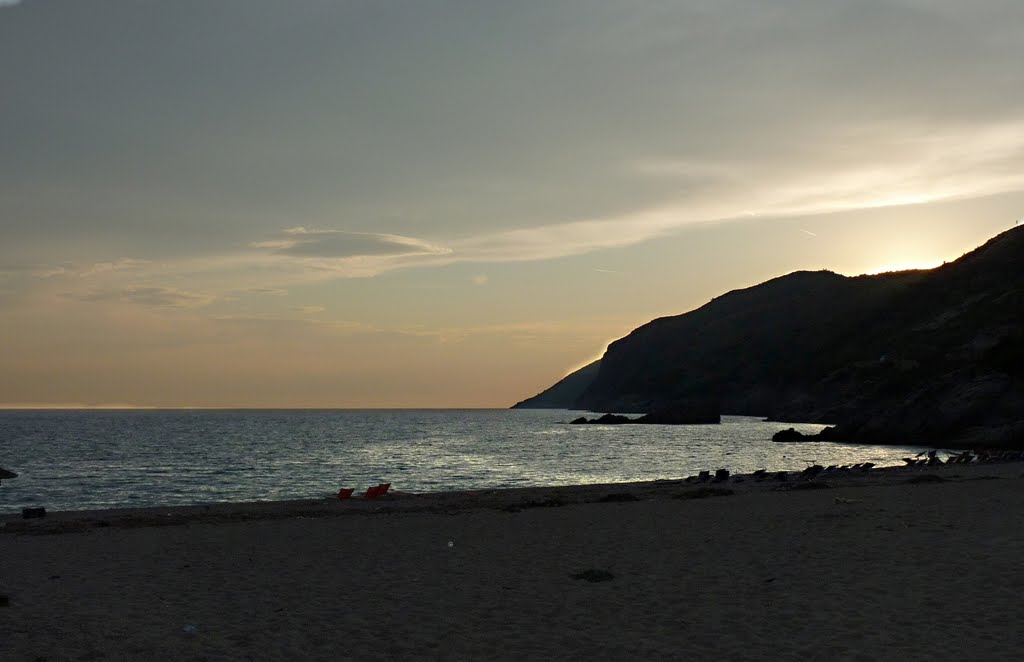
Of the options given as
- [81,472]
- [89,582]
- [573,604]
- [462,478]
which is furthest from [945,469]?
[81,472]

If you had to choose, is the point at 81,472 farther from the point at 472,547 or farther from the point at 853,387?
the point at 853,387

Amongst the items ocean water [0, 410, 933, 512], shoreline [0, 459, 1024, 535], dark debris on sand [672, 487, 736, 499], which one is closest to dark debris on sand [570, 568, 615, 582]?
shoreline [0, 459, 1024, 535]

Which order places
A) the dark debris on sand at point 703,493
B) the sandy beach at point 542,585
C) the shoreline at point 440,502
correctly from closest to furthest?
the sandy beach at point 542,585 → the shoreline at point 440,502 → the dark debris on sand at point 703,493

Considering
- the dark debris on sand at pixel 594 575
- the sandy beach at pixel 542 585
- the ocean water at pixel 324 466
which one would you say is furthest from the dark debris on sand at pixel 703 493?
the dark debris on sand at pixel 594 575

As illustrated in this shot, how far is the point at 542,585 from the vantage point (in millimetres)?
16969

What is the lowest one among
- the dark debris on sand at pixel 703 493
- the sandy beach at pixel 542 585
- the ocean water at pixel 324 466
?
the ocean water at pixel 324 466

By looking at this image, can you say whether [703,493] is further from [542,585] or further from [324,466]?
[324,466]

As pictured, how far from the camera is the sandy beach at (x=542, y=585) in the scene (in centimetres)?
1234

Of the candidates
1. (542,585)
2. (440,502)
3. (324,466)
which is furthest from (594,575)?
(324,466)

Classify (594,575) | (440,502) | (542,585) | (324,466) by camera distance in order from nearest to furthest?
(542,585) → (594,575) → (440,502) → (324,466)

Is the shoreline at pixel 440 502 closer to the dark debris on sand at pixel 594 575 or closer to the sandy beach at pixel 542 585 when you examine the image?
the sandy beach at pixel 542 585

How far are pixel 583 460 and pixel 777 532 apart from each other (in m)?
56.7

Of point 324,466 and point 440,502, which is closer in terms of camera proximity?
point 440,502

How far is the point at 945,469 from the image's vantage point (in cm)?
4872
